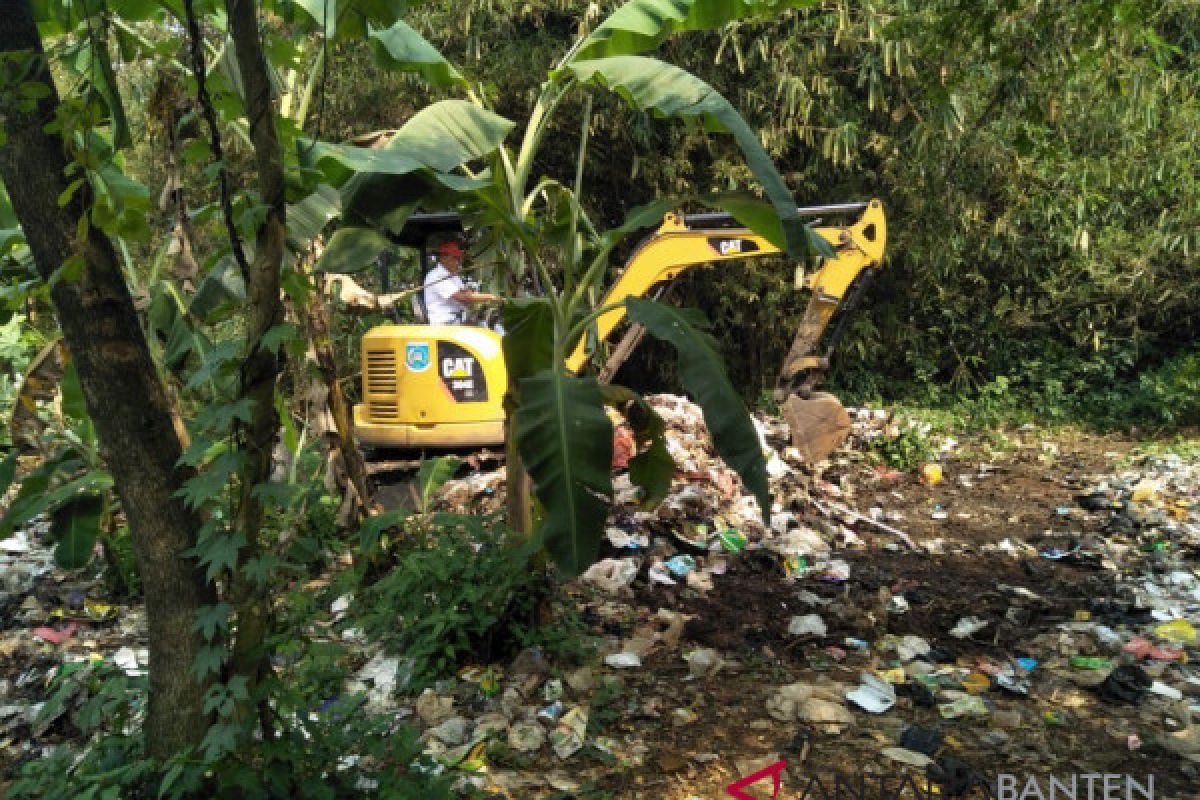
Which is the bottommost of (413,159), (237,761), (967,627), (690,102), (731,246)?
(967,627)

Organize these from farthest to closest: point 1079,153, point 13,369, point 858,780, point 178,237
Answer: point 1079,153
point 13,369
point 178,237
point 858,780

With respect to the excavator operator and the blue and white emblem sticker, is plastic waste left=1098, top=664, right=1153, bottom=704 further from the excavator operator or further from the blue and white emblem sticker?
the excavator operator

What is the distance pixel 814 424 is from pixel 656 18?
4077mm

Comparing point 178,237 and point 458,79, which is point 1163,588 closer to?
point 458,79

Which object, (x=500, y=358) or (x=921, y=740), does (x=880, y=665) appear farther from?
(x=500, y=358)

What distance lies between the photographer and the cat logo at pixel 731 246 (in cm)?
648

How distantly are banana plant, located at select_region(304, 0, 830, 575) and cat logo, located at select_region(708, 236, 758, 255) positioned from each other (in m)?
2.95

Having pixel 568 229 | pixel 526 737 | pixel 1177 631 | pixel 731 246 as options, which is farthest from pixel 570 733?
pixel 731 246

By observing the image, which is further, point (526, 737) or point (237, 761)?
point (526, 737)

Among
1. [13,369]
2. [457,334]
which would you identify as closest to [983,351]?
[457,334]

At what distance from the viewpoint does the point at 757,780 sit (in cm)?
269

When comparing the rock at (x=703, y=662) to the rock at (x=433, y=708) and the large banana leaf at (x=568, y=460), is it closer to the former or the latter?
the rock at (x=433, y=708)

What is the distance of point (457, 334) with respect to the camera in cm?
564

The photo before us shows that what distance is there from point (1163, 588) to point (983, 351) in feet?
20.5
